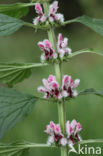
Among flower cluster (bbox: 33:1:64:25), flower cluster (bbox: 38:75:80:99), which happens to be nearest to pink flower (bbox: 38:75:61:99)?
flower cluster (bbox: 38:75:80:99)

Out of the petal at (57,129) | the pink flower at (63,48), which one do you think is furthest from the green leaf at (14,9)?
the petal at (57,129)

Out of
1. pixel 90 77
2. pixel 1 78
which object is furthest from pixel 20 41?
pixel 1 78

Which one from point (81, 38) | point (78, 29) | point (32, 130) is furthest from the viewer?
point (78, 29)

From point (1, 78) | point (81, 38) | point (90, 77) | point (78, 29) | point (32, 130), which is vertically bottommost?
point (1, 78)

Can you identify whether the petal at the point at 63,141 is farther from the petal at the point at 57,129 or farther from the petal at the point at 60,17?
the petal at the point at 60,17

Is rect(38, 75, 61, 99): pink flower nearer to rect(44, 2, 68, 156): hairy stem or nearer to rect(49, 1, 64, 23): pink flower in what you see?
rect(44, 2, 68, 156): hairy stem

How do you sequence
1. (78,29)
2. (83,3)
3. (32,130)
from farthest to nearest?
1. (78,29)
2. (83,3)
3. (32,130)

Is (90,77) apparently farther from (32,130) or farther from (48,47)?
(48,47)

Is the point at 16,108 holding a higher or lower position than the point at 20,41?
lower
